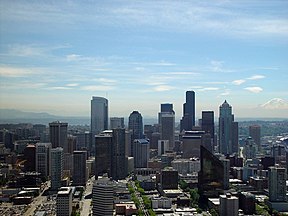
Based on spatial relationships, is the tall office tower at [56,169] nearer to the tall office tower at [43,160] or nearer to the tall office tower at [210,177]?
the tall office tower at [43,160]

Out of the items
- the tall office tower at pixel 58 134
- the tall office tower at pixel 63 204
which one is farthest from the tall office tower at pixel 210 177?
the tall office tower at pixel 58 134

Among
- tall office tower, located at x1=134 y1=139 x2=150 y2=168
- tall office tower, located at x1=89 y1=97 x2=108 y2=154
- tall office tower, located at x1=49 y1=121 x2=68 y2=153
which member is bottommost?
tall office tower, located at x1=134 y1=139 x2=150 y2=168

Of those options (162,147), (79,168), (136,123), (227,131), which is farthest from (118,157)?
(227,131)

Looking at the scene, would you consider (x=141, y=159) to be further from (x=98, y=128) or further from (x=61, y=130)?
(x=98, y=128)

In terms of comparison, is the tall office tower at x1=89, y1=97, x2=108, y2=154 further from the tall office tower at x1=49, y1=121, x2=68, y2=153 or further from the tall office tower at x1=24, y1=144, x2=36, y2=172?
the tall office tower at x1=24, y1=144, x2=36, y2=172

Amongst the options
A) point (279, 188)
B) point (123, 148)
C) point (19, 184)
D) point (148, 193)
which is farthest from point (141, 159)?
point (279, 188)

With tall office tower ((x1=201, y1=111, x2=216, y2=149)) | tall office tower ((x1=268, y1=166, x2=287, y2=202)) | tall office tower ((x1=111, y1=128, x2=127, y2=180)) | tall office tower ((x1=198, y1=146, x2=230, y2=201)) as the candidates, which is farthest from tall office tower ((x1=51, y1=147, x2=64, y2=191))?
tall office tower ((x1=201, y1=111, x2=216, y2=149))
